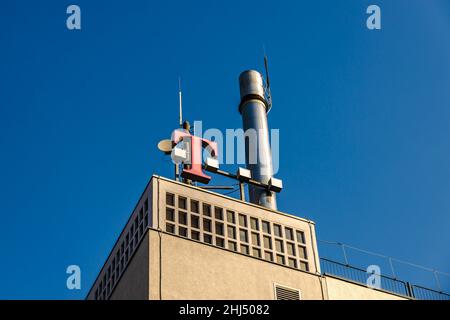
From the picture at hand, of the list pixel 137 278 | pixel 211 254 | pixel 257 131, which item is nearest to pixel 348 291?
pixel 211 254

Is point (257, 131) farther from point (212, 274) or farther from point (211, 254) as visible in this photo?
point (212, 274)

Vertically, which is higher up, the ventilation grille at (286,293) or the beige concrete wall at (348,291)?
the beige concrete wall at (348,291)

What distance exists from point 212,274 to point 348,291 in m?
8.09

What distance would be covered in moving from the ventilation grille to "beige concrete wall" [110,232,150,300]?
6.57m

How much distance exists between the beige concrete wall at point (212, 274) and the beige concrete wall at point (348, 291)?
1.09 meters

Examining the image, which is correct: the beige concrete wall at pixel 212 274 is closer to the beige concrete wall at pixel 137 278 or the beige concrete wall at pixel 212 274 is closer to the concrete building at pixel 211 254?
the concrete building at pixel 211 254

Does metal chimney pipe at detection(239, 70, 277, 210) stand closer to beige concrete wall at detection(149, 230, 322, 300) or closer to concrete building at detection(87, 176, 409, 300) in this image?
concrete building at detection(87, 176, 409, 300)

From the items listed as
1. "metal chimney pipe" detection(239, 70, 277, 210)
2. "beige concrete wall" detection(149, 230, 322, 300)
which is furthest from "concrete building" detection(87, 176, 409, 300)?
"metal chimney pipe" detection(239, 70, 277, 210)

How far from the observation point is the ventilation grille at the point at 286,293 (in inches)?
1689

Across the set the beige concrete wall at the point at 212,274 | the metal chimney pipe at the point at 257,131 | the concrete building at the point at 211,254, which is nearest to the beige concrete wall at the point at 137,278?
the concrete building at the point at 211,254

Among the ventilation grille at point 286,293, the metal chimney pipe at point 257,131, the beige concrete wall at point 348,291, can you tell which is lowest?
the ventilation grille at point 286,293

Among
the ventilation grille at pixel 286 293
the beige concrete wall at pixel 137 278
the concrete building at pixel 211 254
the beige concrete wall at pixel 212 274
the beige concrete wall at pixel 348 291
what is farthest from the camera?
the beige concrete wall at pixel 348 291

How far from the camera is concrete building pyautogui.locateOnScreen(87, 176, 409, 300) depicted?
4069 cm
